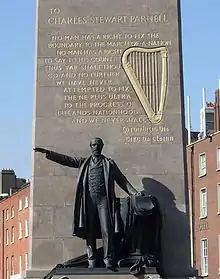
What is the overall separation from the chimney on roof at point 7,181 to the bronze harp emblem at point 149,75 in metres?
66.9

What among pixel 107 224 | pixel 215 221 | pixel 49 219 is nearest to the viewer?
pixel 107 224

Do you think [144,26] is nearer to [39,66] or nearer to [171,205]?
[39,66]

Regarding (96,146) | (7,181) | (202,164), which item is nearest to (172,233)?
(96,146)

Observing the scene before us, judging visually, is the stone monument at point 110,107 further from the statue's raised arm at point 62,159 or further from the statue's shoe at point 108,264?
the statue's shoe at point 108,264

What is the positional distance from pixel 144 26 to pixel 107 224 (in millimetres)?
4581

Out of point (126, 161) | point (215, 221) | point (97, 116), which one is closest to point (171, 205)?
point (126, 161)

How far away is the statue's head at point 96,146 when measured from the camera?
622 inches

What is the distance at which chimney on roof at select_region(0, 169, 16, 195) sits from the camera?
83.9 m

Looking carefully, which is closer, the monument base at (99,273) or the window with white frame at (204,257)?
the monument base at (99,273)

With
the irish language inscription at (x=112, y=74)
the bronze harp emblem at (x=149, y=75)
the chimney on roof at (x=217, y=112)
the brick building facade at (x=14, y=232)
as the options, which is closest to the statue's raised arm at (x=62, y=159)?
the irish language inscription at (x=112, y=74)

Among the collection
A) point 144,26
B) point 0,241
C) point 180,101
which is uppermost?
point 144,26

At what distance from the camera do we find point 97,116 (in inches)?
672

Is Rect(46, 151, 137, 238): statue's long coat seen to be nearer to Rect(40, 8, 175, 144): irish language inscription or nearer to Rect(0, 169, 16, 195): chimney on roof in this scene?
Rect(40, 8, 175, 144): irish language inscription

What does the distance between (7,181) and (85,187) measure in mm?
70091
